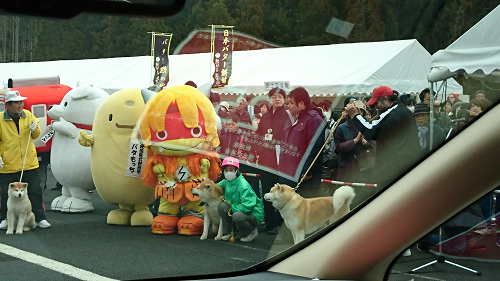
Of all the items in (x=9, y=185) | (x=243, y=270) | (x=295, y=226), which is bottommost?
(x=243, y=270)

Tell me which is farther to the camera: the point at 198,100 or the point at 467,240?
the point at 198,100

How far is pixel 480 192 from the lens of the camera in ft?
5.58

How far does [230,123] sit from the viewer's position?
1.88 metres

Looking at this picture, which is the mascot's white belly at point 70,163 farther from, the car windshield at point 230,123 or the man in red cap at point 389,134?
the man in red cap at point 389,134

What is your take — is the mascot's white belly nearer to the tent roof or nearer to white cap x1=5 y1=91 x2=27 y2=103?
white cap x1=5 y1=91 x2=27 y2=103

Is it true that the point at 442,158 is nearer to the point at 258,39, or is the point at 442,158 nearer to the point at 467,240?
the point at 467,240

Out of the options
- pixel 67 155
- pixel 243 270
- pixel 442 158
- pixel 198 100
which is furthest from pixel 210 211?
pixel 442 158

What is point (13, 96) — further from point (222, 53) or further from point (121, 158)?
point (222, 53)

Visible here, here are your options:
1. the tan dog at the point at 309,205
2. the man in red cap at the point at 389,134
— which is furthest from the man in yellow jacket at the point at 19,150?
the man in red cap at the point at 389,134

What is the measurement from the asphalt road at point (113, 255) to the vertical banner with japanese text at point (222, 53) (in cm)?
50

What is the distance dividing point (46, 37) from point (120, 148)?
0.56 m

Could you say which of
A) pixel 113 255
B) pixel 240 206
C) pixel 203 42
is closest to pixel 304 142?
pixel 240 206

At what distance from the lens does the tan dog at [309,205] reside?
190cm

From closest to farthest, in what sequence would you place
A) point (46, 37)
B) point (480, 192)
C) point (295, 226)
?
point (46, 37) → point (480, 192) → point (295, 226)
